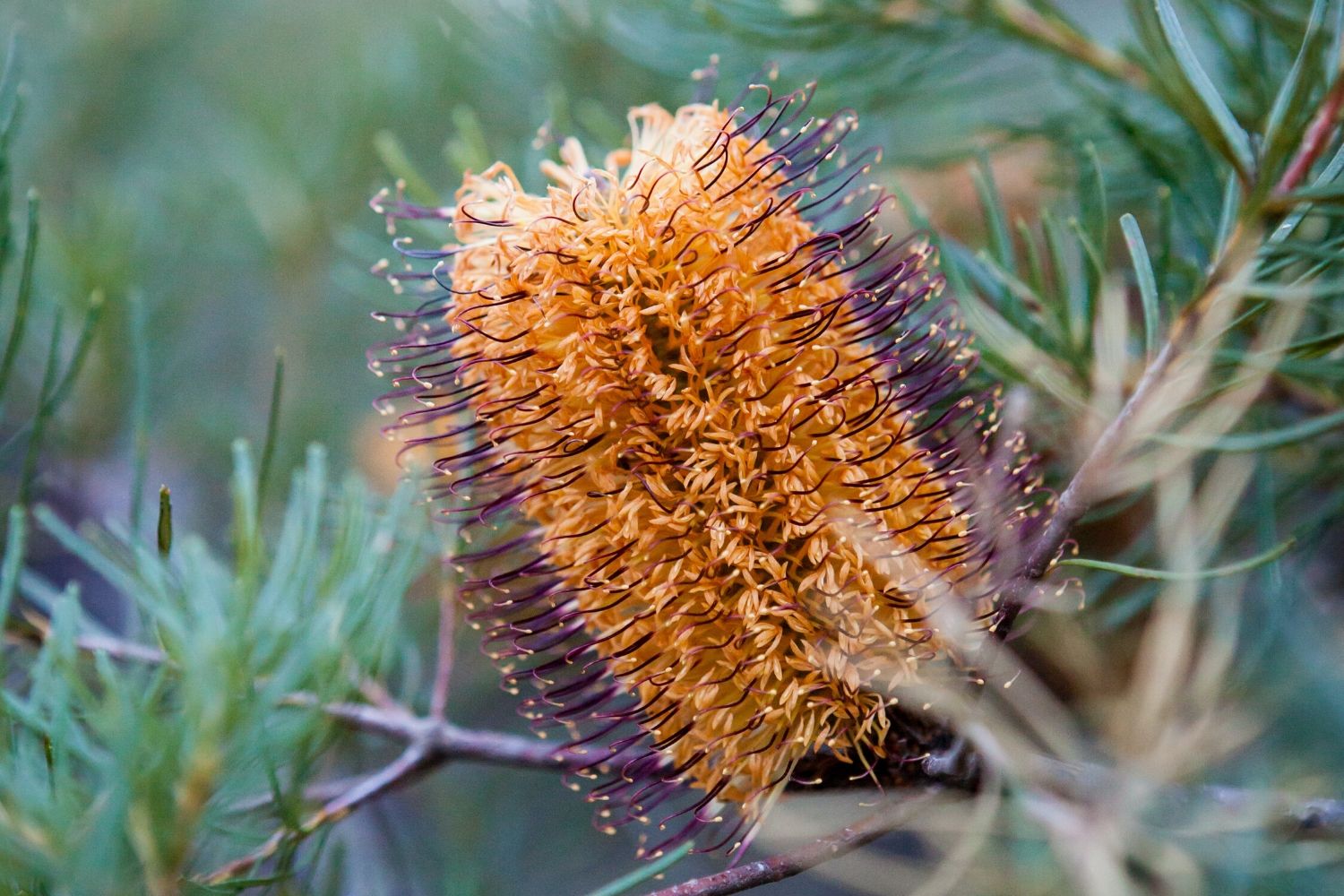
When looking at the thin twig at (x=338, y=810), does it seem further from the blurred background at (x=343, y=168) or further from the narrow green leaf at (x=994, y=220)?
the narrow green leaf at (x=994, y=220)

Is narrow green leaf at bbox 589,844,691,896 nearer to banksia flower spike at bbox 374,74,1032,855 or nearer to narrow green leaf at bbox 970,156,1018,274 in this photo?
banksia flower spike at bbox 374,74,1032,855

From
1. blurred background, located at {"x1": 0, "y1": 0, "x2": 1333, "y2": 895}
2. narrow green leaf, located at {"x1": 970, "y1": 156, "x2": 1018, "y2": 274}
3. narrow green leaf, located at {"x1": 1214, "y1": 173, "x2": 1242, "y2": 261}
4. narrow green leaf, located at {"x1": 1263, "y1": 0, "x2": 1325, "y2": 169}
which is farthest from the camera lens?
blurred background, located at {"x1": 0, "y1": 0, "x2": 1333, "y2": 895}

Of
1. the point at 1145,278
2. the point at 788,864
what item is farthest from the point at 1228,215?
the point at 788,864

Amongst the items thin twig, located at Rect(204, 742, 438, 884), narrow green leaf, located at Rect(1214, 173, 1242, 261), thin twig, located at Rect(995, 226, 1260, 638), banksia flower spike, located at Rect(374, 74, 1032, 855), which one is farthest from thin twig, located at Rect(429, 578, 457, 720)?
narrow green leaf, located at Rect(1214, 173, 1242, 261)

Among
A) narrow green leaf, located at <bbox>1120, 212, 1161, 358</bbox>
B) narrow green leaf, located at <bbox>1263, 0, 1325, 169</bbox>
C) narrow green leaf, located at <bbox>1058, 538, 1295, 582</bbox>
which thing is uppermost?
narrow green leaf, located at <bbox>1263, 0, 1325, 169</bbox>

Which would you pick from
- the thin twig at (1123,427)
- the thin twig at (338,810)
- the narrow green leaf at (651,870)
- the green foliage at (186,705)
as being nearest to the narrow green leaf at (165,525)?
the green foliage at (186,705)

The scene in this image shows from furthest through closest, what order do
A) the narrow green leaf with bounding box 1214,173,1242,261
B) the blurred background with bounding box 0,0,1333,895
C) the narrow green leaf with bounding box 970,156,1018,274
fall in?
the blurred background with bounding box 0,0,1333,895 < the narrow green leaf with bounding box 970,156,1018,274 < the narrow green leaf with bounding box 1214,173,1242,261
